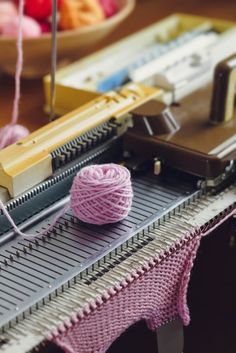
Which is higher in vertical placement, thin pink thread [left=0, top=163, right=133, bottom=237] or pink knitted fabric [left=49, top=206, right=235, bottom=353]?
thin pink thread [left=0, top=163, right=133, bottom=237]

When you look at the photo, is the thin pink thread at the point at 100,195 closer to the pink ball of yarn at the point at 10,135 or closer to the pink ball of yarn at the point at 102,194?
the pink ball of yarn at the point at 102,194

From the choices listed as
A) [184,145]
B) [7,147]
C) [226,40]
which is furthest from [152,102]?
[226,40]

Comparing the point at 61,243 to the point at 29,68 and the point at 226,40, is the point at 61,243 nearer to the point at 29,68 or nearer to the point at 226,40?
the point at 29,68

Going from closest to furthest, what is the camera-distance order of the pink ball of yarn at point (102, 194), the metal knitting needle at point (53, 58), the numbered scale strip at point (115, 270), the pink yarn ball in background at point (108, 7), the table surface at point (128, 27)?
the numbered scale strip at point (115, 270)
the pink ball of yarn at point (102, 194)
the metal knitting needle at point (53, 58)
the table surface at point (128, 27)
the pink yarn ball in background at point (108, 7)

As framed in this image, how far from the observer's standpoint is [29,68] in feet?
4.92

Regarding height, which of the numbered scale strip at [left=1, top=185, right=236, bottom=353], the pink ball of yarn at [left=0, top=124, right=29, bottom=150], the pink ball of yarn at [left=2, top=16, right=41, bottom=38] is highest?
the pink ball of yarn at [left=2, top=16, right=41, bottom=38]

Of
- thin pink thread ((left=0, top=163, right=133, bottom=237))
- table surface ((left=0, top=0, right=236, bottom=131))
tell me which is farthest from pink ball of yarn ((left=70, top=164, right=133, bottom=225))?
table surface ((left=0, top=0, right=236, bottom=131))

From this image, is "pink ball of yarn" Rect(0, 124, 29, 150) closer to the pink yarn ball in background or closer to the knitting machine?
the knitting machine

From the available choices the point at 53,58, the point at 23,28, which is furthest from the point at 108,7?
the point at 53,58

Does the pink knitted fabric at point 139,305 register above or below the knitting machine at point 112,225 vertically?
below

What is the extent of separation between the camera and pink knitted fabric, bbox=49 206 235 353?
943mm

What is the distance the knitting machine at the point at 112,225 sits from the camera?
37.1 inches

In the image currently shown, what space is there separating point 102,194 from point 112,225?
58mm

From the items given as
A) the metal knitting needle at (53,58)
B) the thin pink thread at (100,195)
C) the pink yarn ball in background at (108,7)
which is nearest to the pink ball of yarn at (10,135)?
the metal knitting needle at (53,58)
